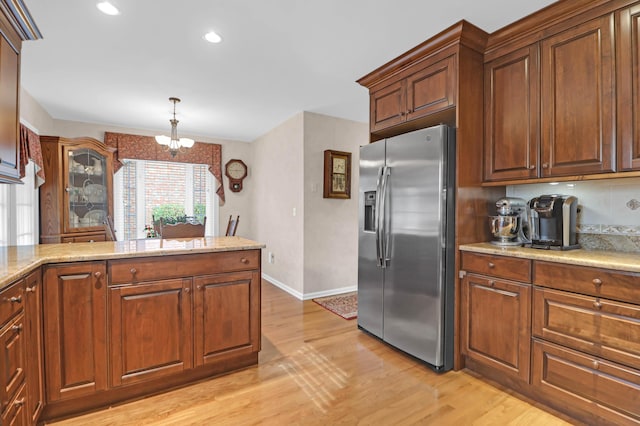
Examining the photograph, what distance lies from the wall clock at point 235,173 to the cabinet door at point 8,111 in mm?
3759

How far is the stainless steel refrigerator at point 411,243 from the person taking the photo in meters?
2.24

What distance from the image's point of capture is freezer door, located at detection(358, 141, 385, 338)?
2734 mm

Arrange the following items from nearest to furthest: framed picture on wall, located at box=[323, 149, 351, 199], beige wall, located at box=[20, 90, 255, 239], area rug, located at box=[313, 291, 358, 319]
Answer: area rug, located at box=[313, 291, 358, 319] → framed picture on wall, located at box=[323, 149, 351, 199] → beige wall, located at box=[20, 90, 255, 239]

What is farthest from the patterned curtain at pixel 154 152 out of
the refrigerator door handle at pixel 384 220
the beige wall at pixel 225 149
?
the refrigerator door handle at pixel 384 220

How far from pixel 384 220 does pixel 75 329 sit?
2.15 metres

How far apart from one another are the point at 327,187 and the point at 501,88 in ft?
7.52

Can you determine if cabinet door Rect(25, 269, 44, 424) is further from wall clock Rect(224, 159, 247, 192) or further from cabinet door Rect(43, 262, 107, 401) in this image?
wall clock Rect(224, 159, 247, 192)

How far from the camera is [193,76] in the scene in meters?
3.05

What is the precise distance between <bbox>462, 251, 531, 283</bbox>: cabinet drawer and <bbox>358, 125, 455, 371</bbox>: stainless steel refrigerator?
0.13 meters

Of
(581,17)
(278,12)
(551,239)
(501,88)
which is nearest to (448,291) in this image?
(551,239)

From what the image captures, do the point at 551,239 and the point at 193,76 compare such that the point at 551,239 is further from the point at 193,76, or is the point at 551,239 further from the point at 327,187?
the point at 193,76

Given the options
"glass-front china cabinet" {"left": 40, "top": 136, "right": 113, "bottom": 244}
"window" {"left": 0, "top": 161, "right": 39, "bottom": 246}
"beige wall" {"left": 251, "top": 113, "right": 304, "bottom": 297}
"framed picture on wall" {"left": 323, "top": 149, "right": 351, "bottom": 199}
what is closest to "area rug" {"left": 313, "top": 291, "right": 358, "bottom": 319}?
"beige wall" {"left": 251, "top": 113, "right": 304, "bottom": 297}

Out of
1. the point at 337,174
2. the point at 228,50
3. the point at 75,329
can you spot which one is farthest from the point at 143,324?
the point at 337,174

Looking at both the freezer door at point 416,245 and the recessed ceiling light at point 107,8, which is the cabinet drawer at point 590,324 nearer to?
the freezer door at point 416,245
